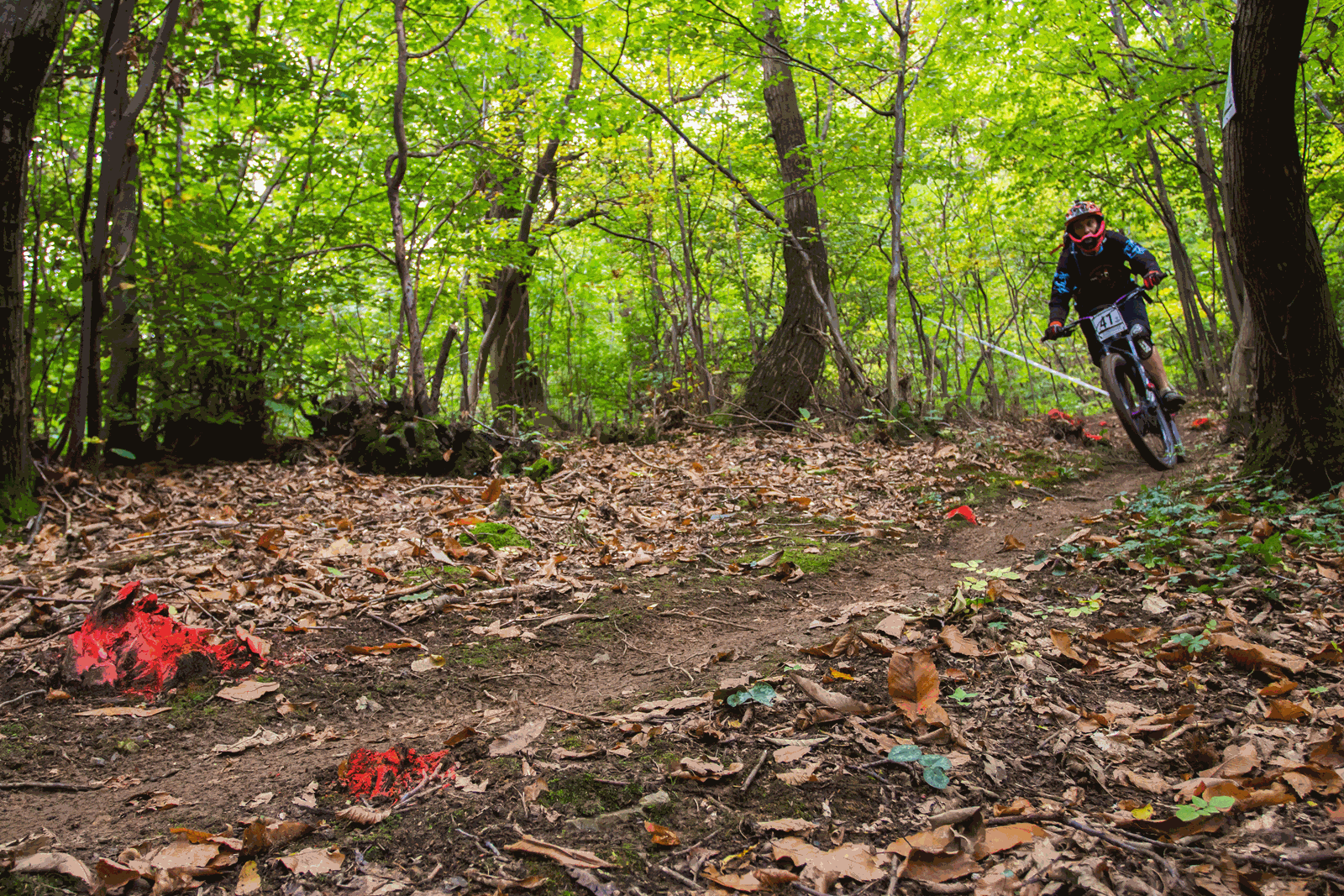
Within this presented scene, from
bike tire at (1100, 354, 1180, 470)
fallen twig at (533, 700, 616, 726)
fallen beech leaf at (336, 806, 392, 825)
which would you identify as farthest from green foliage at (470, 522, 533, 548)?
bike tire at (1100, 354, 1180, 470)

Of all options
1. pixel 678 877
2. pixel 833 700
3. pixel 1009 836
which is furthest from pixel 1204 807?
pixel 678 877

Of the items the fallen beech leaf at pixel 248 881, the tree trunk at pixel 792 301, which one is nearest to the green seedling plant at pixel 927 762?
the fallen beech leaf at pixel 248 881

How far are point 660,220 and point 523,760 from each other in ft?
31.9

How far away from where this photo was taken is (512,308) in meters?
11.6

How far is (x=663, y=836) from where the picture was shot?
1.68 m

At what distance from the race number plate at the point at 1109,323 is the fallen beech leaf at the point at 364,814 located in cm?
699

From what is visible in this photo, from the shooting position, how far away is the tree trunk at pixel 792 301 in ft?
30.4

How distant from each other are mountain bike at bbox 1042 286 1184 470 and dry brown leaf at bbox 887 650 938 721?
523 cm

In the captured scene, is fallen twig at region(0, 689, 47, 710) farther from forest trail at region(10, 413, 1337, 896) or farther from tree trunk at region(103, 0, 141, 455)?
tree trunk at region(103, 0, 141, 455)

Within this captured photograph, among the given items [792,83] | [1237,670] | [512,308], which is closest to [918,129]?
[792,83]

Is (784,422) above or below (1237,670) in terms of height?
above

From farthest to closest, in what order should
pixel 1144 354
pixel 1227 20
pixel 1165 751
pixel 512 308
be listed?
pixel 512 308 < pixel 1227 20 < pixel 1144 354 < pixel 1165 751

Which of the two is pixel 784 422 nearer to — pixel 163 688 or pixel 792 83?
pixel 792 83

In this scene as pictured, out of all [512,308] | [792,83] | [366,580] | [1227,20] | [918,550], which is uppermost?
[792,83]
